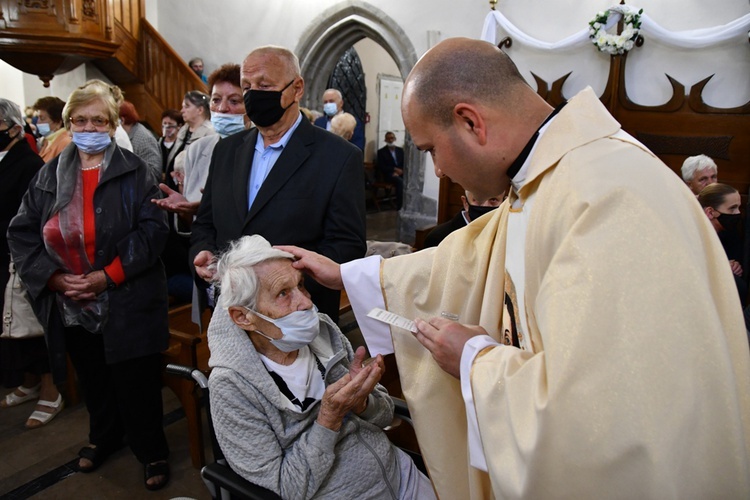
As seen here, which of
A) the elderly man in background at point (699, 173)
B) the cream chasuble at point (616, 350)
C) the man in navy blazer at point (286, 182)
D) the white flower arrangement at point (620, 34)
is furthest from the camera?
the white flower arrangement at point (620, 34)

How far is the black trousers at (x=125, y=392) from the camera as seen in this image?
275 cm

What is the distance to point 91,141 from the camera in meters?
2.66

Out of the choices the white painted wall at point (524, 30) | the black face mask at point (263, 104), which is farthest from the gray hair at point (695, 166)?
the black face mask at point (263, 104)

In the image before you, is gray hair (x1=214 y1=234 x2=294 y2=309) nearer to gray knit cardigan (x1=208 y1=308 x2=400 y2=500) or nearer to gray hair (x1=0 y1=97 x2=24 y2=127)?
gray knit cardigan (x1=208 y1=308 x2=400 y2=500)

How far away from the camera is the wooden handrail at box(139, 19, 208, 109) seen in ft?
27.9

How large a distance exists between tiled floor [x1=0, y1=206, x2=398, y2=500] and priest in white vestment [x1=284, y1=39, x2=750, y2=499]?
204 cm

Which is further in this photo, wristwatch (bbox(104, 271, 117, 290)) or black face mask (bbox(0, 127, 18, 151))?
black face mask (bbox(0, 127, 18, 151))

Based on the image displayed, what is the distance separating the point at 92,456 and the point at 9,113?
2.00 m

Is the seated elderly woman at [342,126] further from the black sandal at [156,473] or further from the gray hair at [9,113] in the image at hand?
the black sandal at [156,473]

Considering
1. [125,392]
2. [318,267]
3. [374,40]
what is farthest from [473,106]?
[374,40]

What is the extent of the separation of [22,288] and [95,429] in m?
0.95

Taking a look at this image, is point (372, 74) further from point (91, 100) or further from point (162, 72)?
point (91, 100)

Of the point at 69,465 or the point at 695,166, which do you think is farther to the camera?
the point at 695,166

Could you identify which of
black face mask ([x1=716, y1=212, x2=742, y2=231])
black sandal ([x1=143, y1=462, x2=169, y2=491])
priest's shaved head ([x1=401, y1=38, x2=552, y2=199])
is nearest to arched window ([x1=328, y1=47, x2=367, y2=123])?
black face mask ([x1=716, y1=212, x2=742, y2=231])
